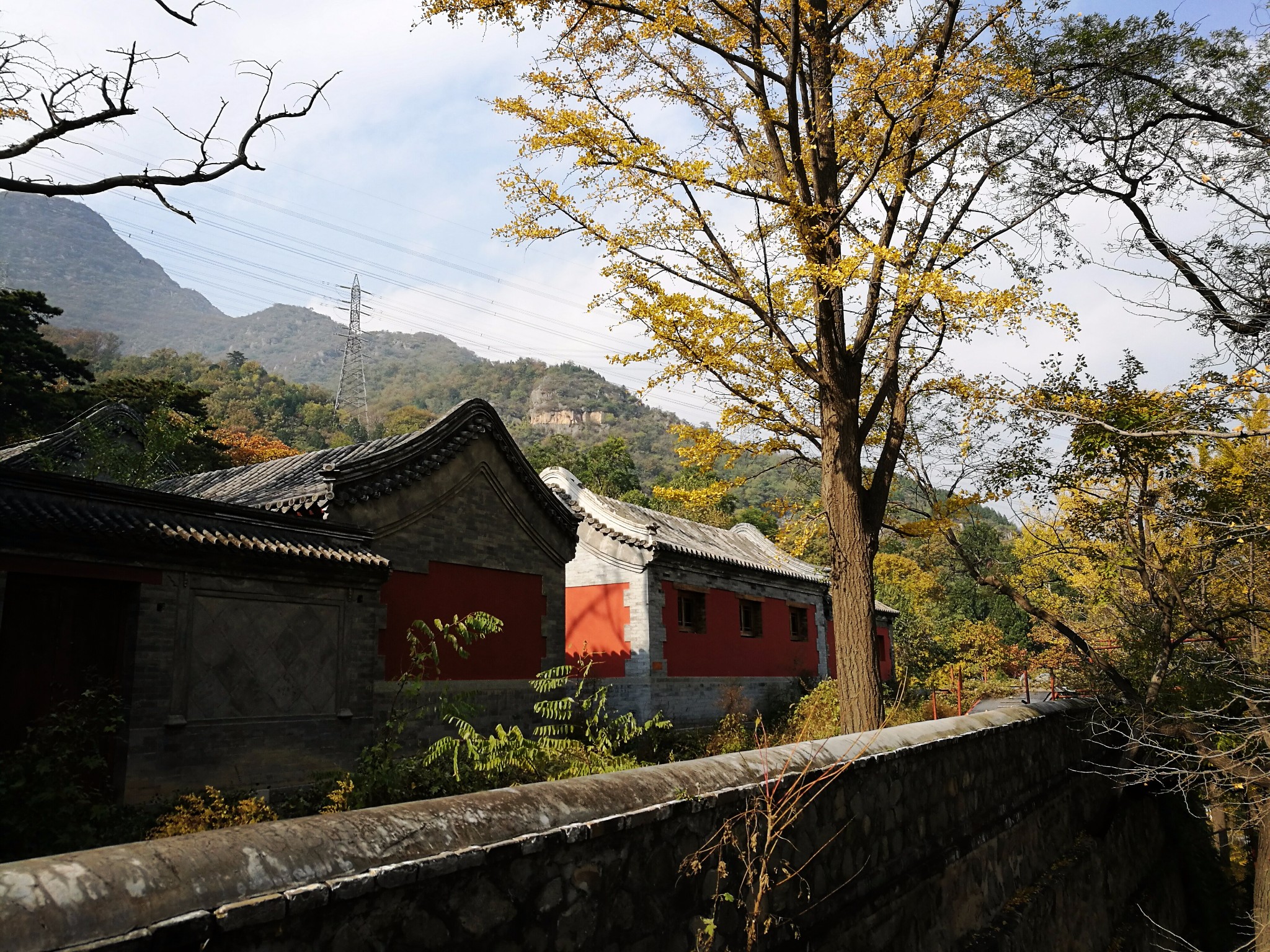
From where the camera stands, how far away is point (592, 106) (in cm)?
983

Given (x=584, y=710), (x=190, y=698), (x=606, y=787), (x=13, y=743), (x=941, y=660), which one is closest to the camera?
(x=606, y=787)

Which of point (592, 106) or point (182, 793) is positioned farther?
point (592, 106)

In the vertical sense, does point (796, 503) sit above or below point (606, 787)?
above

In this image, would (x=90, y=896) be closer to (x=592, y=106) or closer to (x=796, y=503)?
(x=592, y=106)

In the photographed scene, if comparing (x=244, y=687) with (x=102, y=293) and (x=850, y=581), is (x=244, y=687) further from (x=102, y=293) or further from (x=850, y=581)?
(x=102, y=293)

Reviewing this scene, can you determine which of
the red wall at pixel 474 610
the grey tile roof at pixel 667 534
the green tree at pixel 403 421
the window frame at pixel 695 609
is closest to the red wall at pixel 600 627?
the grey tile roof at pixel 667 534

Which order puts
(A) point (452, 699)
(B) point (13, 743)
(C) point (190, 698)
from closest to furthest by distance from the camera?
(B) point (13, 743), (C) point (190, 698), (A) point (452, 699)

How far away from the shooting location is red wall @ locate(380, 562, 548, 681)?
11.9 metres

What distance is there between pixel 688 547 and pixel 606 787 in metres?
16.0

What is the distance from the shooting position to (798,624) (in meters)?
23.9

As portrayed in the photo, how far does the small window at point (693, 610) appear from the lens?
19.5 metres

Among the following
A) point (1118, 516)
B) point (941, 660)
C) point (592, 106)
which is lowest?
point (941, 660)

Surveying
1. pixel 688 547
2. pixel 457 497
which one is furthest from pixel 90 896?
pixel 688 547

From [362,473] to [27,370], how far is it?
69.7 feet
